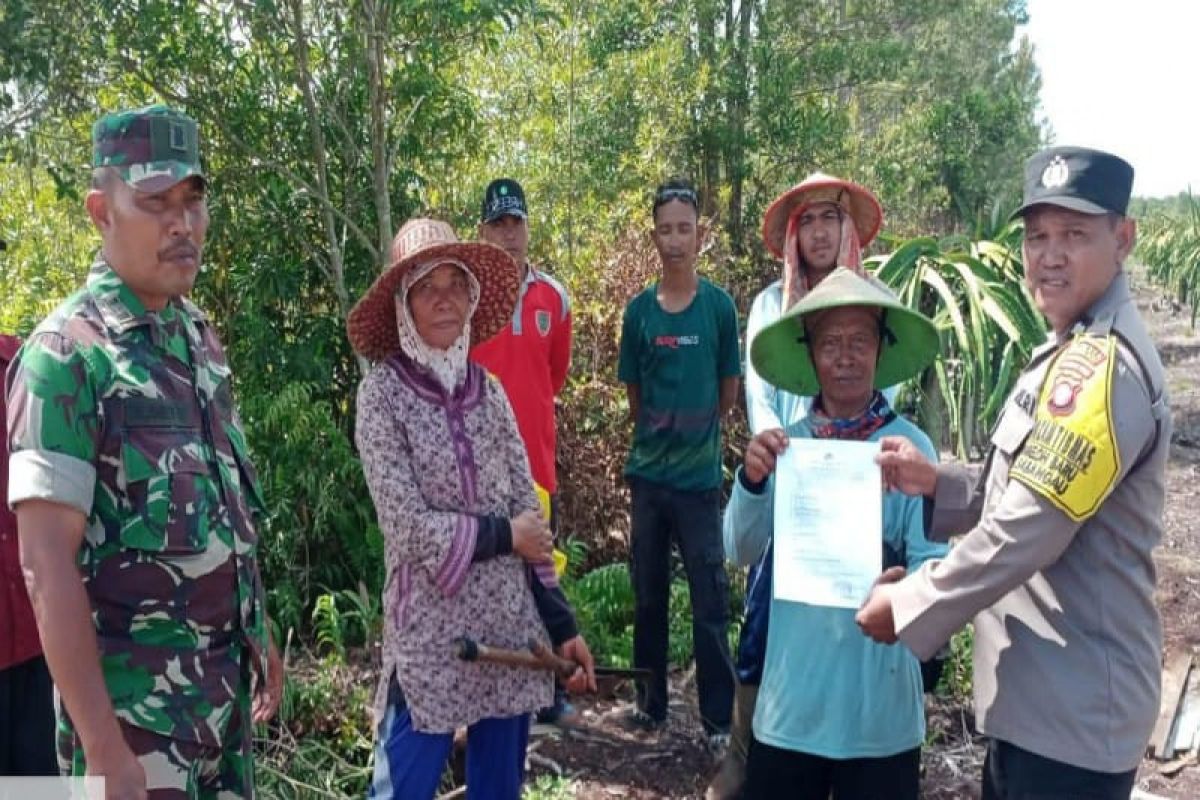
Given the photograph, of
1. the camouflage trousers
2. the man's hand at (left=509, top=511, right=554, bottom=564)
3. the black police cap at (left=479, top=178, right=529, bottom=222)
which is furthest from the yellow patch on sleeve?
the black police cap at (left=479, top=178, right=529, bottom=222)

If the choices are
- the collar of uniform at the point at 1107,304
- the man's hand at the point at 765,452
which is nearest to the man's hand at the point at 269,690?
the man's hand at the point at 765,452

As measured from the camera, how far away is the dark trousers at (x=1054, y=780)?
6.59ft

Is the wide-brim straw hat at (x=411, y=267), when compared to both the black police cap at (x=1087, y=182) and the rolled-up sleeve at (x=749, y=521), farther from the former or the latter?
the black police cap at (x=1087, y=182)

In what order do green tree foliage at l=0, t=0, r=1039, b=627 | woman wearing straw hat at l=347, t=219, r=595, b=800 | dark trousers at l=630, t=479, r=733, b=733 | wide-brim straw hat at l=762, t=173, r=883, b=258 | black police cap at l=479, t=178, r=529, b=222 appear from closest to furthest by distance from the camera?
1. woman wearing straw hat at l=347, t=219, r=595, b=800
2. wide-brim straw hat at l=762, t=173, r=883, b=258
3. dark trousers at l=630, t=479, r=733, b=733
4. black police cap at l=479, t=178, r=529, b=222
5. green tree foliage at l=0, t=0, r=1039, b=627

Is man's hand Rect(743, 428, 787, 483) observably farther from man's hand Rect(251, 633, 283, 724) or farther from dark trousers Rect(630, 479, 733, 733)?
A: dark trousers Rect(630, 479, 733, 733)

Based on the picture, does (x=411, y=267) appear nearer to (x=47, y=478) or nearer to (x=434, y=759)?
(x=47, y=478)

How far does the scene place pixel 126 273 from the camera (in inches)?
83.9

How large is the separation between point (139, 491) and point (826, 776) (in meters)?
1.68

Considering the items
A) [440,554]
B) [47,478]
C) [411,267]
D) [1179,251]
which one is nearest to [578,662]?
[440,554]

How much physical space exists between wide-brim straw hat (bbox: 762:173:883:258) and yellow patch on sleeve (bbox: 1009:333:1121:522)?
6.34 feet

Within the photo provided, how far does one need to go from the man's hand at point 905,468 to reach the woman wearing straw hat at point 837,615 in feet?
0.35

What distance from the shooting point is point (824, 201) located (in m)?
3.76

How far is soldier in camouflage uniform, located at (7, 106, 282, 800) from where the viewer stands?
187 cm

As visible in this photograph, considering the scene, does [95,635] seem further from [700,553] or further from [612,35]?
[612,35]
